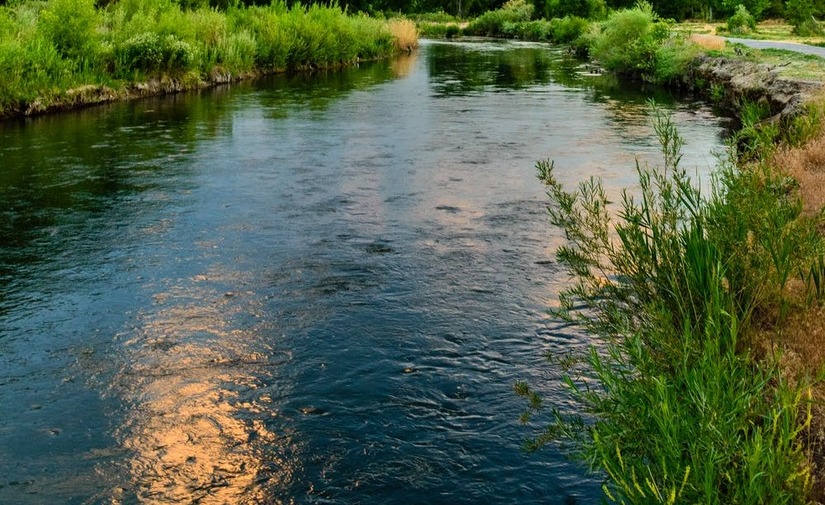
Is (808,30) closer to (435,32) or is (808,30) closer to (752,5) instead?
(752,5)

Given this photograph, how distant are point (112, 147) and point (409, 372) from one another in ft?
37.0

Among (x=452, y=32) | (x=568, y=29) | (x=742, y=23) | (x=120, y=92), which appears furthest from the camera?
(x=452, y=32)

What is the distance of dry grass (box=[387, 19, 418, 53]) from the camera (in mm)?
48406

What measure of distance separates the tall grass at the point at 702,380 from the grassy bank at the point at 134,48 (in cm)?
1695

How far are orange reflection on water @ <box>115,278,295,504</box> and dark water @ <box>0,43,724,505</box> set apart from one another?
0.06ft

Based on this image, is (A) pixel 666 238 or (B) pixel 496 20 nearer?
(A) pixel 666 238

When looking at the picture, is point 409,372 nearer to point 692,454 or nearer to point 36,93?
point 692,454

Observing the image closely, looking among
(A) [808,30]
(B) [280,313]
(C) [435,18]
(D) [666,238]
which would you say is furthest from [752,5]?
(B) [280,313]

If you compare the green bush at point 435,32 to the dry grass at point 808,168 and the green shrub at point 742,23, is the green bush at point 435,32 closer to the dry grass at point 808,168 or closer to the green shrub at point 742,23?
the green shrub at point 742,23

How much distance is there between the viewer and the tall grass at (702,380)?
3.45m

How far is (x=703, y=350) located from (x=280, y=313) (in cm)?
452

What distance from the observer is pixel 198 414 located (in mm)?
5988

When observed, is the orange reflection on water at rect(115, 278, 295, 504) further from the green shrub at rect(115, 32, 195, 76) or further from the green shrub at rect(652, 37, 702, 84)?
the green shrub at rect(652, 37, 702, 84)

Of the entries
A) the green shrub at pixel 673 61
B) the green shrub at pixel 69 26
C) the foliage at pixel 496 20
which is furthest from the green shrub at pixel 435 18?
the green shrub at pixel 69 26
